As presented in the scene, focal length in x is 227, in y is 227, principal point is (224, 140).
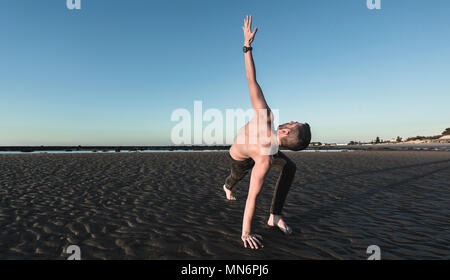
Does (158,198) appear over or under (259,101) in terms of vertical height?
under

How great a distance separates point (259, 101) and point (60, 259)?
339 cm

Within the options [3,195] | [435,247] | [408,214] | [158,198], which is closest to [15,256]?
[158,198]

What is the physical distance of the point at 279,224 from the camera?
3982 mm

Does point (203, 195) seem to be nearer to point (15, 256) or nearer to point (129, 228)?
point (129, 228)

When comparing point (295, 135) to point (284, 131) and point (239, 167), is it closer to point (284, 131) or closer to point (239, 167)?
point (284, 131)

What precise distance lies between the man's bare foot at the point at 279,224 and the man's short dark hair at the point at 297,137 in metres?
1.47

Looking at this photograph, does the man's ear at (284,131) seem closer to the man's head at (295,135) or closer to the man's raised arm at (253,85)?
the man's head at (295,135)

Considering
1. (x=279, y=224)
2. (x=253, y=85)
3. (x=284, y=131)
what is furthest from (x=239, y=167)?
(x=253, y=85)

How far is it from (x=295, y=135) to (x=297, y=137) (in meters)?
0.04

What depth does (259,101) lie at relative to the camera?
3.10m

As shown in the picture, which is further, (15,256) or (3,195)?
(3,195)

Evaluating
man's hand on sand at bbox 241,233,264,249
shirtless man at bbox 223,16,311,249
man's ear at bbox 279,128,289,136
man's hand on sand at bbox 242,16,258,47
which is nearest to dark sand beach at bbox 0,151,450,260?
man's hand on sand at bbox 241,233,264,249

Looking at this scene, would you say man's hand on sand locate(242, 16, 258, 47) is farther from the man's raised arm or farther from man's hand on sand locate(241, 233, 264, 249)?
man's hand on sand locate(241, 233, 264, 249)

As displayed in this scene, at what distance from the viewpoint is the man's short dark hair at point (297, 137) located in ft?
10.6
